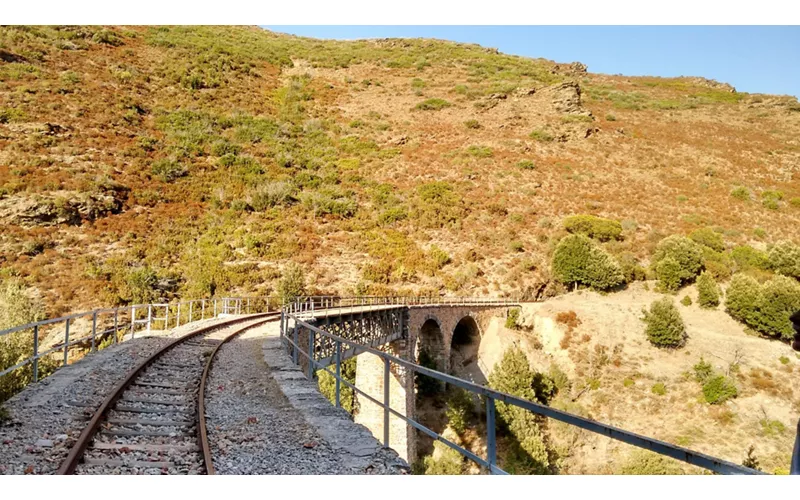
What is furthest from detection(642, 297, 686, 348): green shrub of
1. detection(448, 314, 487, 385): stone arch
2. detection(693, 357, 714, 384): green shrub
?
detection(448, 314, 487, 385): stone arch

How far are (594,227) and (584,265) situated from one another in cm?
739

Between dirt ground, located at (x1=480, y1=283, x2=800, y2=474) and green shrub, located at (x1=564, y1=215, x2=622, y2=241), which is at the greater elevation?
green shrub, located at (x1=564, y1=215, x2=622, y2=241)

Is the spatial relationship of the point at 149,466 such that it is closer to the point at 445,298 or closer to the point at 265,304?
the point at 265,304

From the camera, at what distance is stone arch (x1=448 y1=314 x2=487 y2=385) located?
31.8 m

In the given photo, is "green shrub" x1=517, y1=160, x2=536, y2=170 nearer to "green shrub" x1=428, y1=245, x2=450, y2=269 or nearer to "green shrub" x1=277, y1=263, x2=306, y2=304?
"green shrub" x1=428, y1=245, x2=450, y2=269

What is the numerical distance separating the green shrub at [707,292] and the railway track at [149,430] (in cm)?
3066

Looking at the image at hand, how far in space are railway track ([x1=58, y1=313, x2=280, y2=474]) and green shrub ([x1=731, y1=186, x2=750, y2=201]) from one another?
52942 millimetres

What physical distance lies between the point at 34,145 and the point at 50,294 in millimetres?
17766

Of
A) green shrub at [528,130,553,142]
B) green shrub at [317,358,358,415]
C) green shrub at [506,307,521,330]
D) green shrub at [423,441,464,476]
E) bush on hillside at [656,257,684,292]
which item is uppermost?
green shrub at [528,130,553,142]

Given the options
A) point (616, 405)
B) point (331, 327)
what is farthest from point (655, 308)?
point (331, 327)

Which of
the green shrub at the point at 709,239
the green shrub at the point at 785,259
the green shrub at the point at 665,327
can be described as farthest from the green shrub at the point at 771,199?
the green shrub at the point at 665,327

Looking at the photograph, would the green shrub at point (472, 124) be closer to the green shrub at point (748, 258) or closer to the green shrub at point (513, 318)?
the green shrub at point (748, 258)

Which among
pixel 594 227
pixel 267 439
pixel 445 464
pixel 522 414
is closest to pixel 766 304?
pixel 594 227

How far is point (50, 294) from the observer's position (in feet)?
84.4
